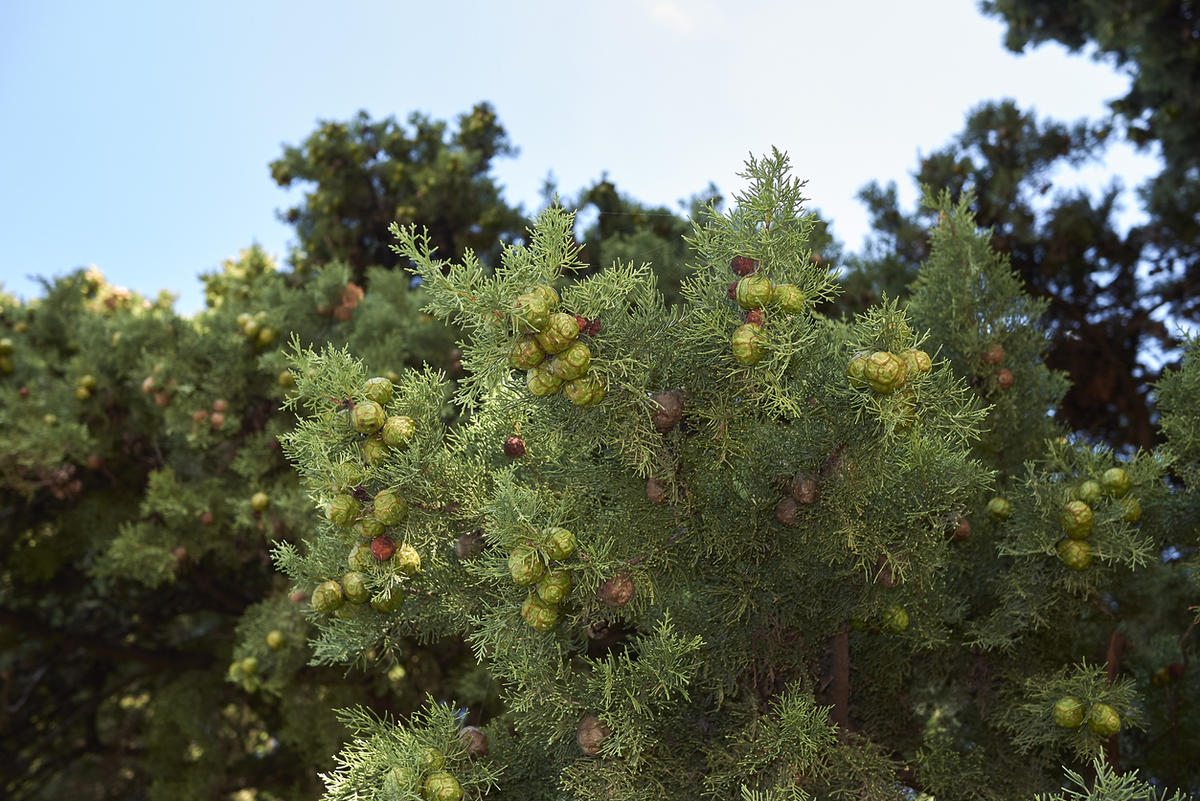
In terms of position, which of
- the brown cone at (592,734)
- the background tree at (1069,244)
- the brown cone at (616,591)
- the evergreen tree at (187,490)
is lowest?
the brown cone at (592,734)

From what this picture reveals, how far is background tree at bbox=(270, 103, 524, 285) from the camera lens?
4.61 m

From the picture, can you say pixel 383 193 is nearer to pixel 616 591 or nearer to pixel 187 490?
pixel 187 490

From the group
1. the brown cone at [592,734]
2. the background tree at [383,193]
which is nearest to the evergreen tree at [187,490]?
the background tree at [383,193]

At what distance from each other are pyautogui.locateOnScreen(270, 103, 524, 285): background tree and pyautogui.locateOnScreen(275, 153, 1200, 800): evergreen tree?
312cm

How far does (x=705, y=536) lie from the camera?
153 cm

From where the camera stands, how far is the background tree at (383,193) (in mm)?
4613

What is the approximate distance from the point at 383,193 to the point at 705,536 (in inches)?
155

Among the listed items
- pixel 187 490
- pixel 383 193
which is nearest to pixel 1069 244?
pixel 383 193

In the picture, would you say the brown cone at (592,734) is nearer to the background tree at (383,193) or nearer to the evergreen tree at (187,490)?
the evergreen tree at (187,490)

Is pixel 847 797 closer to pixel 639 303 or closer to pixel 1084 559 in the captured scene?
pixel 1084 559


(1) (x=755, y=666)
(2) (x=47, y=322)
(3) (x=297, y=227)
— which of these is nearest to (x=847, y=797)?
(1) (x=755, y=666)

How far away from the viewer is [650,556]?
56.9 inches

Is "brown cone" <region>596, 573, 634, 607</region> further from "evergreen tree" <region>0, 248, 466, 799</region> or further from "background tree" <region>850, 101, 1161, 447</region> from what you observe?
"background tree" <region>850, 101, 1161, 447</region>

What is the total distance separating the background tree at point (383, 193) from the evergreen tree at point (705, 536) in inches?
123
